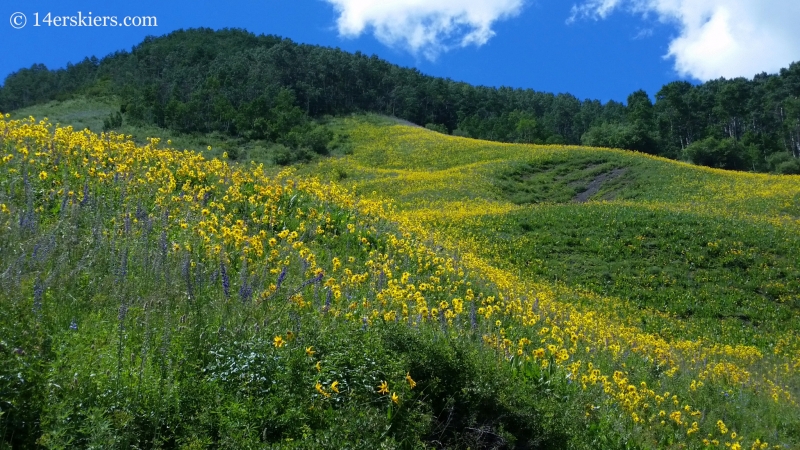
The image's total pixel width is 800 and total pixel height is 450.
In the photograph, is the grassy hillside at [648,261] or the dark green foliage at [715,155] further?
the dark green foliage at [715,155]

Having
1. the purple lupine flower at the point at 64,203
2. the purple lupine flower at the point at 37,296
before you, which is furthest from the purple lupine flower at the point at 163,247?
the purple lupine flower at the point at 37,296

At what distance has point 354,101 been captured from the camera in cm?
9225

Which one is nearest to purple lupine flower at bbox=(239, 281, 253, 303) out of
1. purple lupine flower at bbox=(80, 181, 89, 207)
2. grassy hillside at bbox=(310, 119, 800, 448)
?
purple lupine flower at bbox=(80, 181, 89, 207)

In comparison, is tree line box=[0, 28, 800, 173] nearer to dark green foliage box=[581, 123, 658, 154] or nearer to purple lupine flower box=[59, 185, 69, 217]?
dark green foliage box=[581, 123, 658, 154]

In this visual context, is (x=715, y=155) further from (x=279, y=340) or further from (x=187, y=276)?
(x=279, y=340)

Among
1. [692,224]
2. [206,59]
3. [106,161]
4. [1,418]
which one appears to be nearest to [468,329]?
[1,418]

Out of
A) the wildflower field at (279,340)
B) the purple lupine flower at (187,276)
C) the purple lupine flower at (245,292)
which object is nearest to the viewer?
the wildflower field at (279,340)

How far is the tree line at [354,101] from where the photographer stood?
5956 centimetres

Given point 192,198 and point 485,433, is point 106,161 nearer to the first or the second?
point 192,198

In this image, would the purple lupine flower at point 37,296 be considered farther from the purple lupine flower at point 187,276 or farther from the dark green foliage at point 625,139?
the dark green foliage at point 625,139

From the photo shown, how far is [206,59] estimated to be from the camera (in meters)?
99.5

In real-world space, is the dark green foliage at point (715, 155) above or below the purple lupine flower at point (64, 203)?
above

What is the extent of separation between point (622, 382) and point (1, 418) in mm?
5636

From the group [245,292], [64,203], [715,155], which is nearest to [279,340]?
[245,292]
